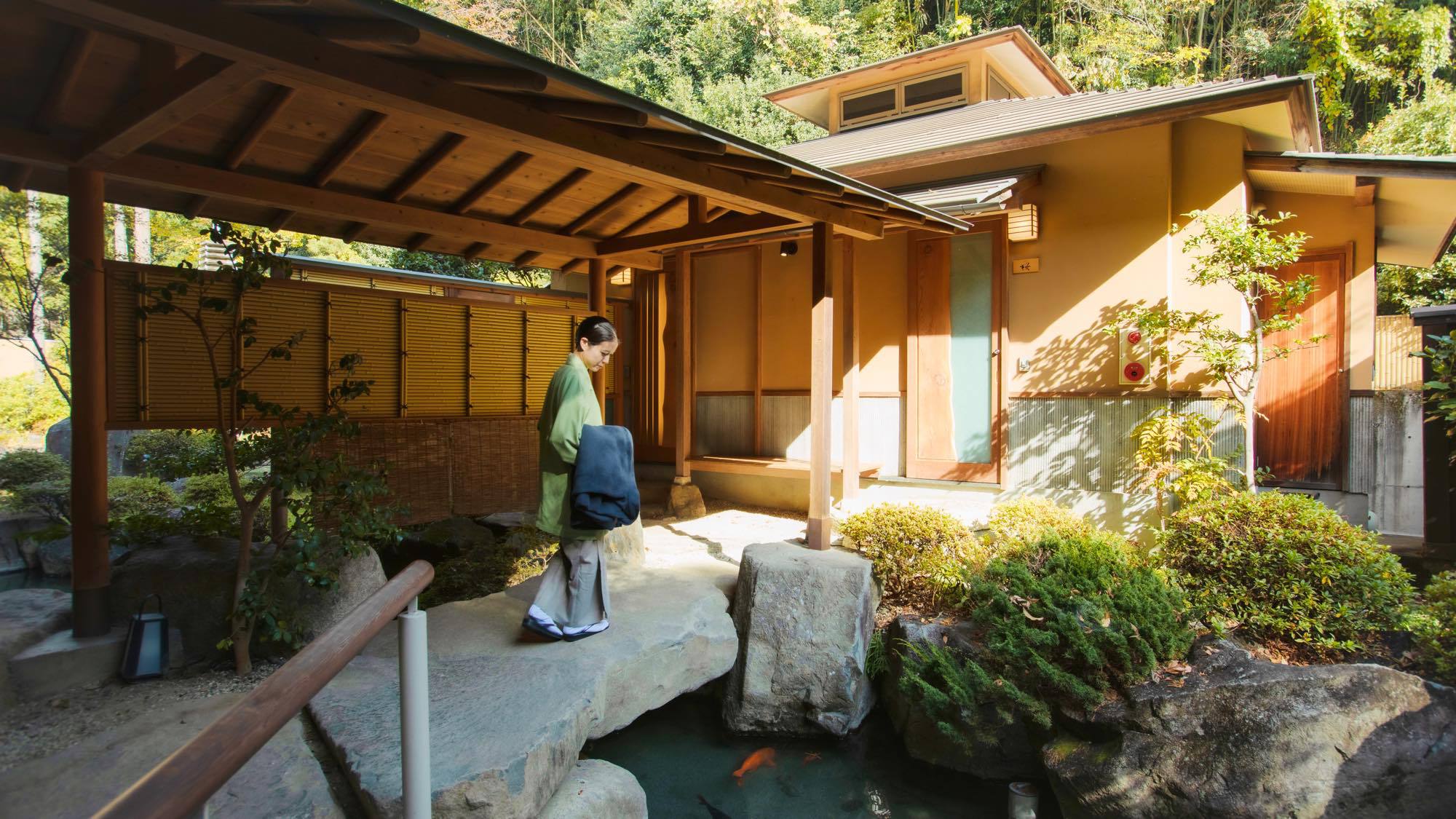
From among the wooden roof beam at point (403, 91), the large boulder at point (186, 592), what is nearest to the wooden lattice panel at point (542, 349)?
the wooden roof beam at point (403, 91)

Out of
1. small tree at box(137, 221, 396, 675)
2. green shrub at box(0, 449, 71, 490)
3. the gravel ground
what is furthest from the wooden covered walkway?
green shrub at box(0, 449, 71, 490)

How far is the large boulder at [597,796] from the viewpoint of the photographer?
350cm

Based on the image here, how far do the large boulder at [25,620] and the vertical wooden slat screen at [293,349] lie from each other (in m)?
1.87

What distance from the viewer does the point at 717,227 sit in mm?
6516

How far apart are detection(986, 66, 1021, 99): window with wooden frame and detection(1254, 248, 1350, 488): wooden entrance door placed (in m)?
4.95

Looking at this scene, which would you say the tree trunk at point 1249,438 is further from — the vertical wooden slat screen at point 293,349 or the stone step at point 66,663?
the stone step at point 66,663

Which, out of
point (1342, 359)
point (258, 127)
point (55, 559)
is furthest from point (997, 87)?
point (55, 559)

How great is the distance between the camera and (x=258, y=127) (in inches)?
181

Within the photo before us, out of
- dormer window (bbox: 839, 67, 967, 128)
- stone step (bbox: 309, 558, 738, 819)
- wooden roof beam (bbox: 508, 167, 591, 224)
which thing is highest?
dormer window (bbox: 839, 67, 967, 128)

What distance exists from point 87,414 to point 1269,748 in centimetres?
690

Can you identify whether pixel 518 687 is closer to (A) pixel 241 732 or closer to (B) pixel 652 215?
(A) pixel 241 732

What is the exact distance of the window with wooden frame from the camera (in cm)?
1131

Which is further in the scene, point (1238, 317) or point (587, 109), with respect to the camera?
point (1238, 317)

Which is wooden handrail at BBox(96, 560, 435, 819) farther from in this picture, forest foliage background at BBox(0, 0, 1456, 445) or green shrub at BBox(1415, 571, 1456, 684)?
forest foliage background at BBox(0, 0, 1456, 445)
